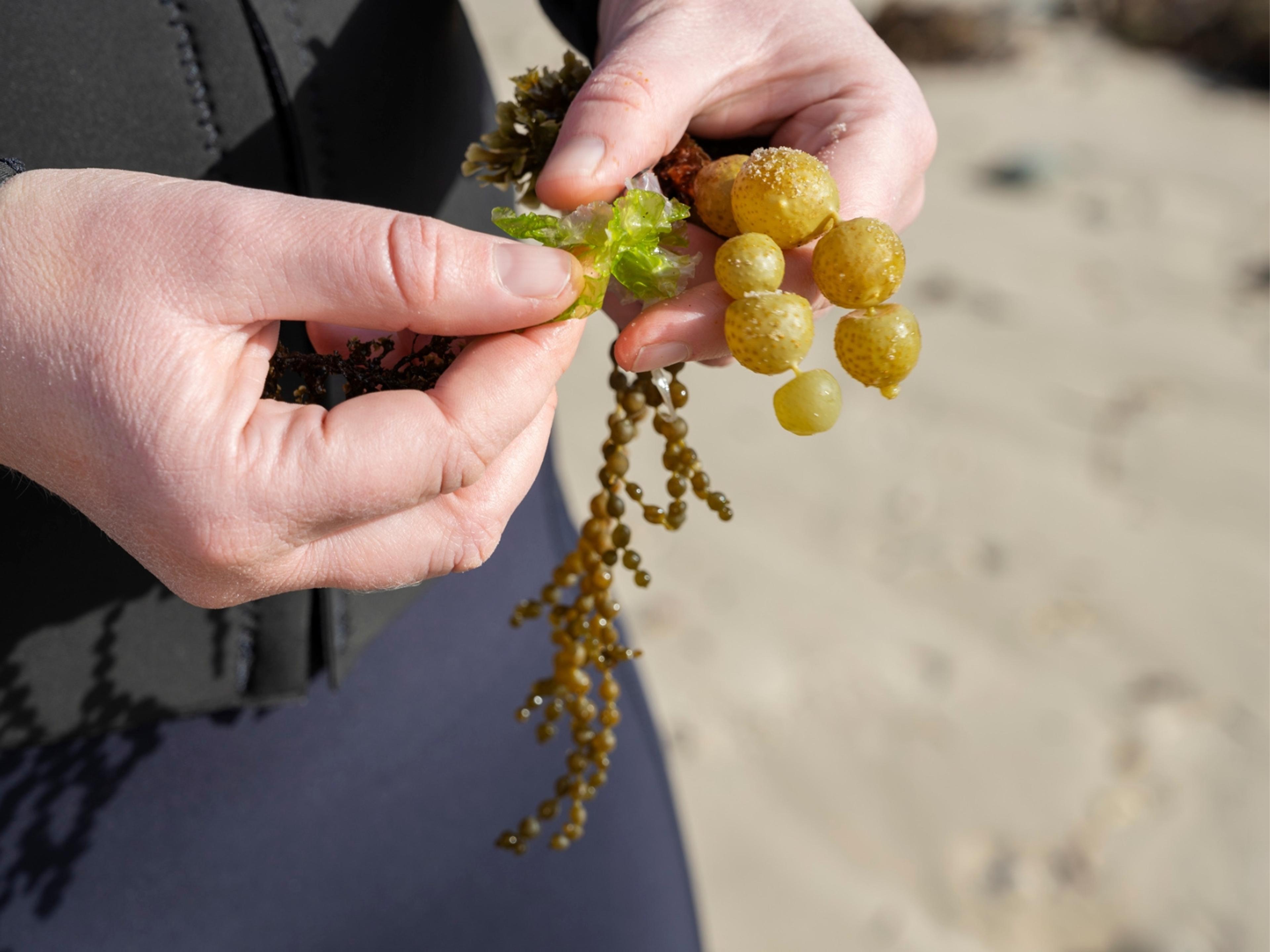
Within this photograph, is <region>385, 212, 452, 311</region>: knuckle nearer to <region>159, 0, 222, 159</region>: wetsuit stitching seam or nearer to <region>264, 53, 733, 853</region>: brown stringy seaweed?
<region>264, 53, 733, 853</region>: brown stringy seaweed

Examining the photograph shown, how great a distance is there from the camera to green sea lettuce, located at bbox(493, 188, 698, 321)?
0.86 meters

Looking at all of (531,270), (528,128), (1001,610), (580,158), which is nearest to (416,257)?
(531,270)

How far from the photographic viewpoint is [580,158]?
87cm

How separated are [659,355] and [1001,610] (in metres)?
1.82

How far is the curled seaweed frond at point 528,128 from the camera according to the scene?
101 centimetres

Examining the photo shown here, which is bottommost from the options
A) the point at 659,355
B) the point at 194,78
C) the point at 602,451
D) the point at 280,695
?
the point at 280,695

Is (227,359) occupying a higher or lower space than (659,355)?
higher

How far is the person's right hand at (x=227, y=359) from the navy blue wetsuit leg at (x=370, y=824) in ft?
1.25

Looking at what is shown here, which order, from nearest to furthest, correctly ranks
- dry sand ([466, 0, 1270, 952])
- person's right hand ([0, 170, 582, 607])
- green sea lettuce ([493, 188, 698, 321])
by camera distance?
1. person's right hand ([0, 170, 582, 607])
2. green sea lettuce ([493, 188, 698, 321])
3. dry sand ([466, 0, 1270, 952])

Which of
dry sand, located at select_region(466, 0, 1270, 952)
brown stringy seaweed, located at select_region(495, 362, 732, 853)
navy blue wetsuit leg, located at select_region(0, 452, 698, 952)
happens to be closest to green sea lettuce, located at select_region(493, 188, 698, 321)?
brown stringy seaweed, located at select_region(495, 362, 732, 853)

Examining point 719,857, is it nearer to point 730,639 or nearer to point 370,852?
point 730,639

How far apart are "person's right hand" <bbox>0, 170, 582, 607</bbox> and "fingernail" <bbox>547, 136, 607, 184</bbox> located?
10 centimetres

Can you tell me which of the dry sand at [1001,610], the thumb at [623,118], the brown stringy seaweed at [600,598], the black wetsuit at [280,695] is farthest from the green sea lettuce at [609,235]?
the dry sand at [1001,610]

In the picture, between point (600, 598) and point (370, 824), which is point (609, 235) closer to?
point (600, 598)
